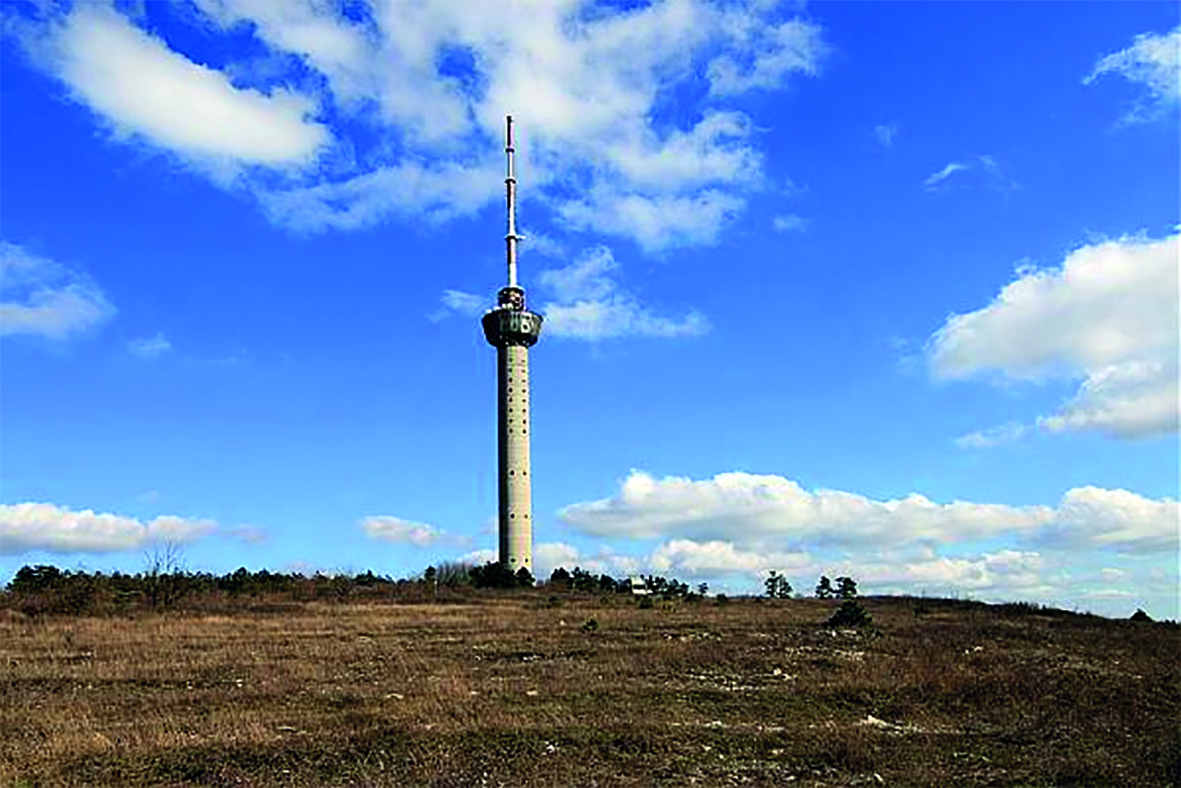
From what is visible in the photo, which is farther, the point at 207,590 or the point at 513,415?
the point at 513,415

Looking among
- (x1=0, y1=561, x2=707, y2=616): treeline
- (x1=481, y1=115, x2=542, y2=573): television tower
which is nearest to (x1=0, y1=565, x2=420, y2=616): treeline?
(x1=0, y1=561, x2=707, y2=616): treeline

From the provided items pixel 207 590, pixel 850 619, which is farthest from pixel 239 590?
pixel 850 619

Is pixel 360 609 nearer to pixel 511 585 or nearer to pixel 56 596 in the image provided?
pixel 56 596

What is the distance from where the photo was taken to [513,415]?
105m

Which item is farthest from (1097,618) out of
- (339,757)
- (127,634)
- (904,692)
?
(339,757)

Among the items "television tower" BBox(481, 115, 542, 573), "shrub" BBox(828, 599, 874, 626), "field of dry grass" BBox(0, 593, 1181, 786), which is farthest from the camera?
"television tower" BBox(481, 115, 542, 573)

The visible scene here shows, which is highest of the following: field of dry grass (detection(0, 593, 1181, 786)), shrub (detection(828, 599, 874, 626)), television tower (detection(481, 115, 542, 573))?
television tower (detection(481, 115, 542, 573))

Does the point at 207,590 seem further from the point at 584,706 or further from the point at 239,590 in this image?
the point at 584,706

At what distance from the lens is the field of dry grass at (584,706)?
18.2 meters

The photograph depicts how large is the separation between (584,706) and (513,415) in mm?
81613

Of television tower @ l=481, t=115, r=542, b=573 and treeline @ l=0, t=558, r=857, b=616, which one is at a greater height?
television tower @ l=481, t=115, r=542, b=573

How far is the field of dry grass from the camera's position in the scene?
18.2 metres

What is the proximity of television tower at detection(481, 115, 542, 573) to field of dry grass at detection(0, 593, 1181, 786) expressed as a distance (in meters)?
57.8

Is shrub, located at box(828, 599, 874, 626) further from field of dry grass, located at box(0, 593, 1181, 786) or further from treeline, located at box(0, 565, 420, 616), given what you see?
treeline, located at box(0, 565, 420, 616)
